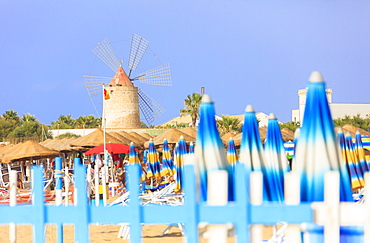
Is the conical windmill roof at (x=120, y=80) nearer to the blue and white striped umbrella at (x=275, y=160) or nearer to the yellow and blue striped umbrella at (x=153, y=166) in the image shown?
the yellow and blue striped umbrella at (x=153, y=166)

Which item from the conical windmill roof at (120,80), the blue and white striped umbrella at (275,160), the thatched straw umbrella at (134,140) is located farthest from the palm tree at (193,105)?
the blue and white striped umbrella at (275,160)

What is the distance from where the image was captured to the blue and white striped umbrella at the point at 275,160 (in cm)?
367

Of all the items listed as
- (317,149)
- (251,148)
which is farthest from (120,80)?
(317,149)

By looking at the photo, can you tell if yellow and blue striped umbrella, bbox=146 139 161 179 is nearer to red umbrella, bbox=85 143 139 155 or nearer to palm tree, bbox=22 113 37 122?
red umbrella, bbox=85 143 139 155

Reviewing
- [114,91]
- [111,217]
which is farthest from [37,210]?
[114,91]

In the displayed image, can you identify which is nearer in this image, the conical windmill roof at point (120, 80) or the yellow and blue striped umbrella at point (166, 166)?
the yellow and blue striped umbrella at point (166, 166)

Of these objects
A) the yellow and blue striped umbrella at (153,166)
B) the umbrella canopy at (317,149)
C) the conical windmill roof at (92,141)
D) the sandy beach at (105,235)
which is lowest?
the sandy beach at (105,235)

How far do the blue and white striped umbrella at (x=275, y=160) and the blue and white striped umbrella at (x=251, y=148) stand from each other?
0.21ft

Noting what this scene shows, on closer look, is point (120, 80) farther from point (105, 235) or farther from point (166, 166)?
point (105, 235)

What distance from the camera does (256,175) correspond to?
2.46 m

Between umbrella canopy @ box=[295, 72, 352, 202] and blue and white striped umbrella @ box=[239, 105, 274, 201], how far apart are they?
3.15 ft

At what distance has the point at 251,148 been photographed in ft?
12.8

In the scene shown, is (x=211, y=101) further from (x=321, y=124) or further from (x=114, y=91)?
(x=114, y=91)

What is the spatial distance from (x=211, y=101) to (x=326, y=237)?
49.7 inches
